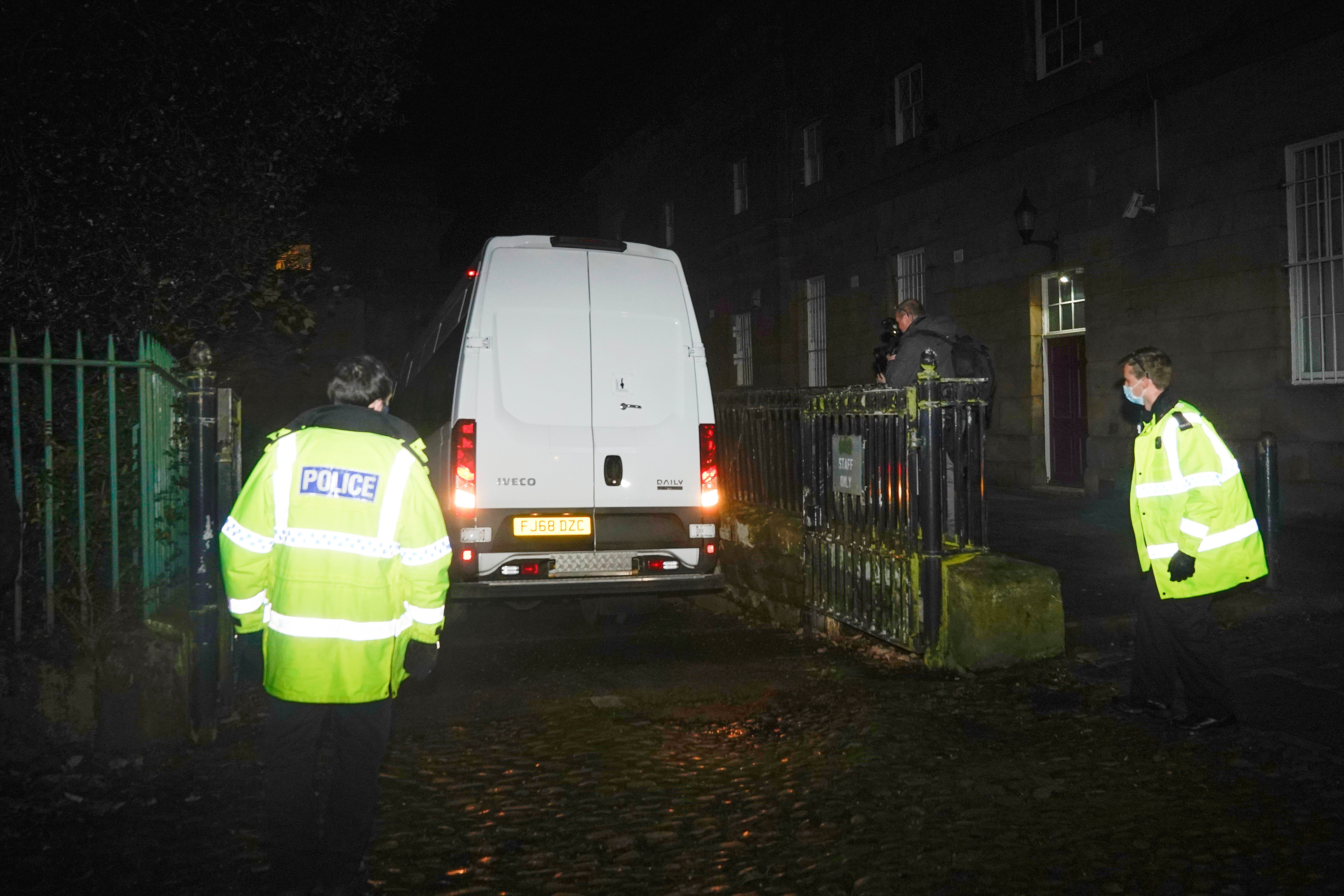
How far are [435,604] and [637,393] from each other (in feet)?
12.6

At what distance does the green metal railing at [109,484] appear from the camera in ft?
16.5

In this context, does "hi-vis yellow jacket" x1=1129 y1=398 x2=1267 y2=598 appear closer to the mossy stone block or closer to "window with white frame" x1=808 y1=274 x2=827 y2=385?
the mossy stone block

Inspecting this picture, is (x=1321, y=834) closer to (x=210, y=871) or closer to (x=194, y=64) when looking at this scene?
(x=210, y=871)

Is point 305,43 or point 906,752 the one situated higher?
point 305,43

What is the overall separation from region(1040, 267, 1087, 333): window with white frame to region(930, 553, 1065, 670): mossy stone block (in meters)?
8.97

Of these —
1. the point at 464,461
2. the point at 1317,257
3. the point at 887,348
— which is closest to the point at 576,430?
the point at 464,461

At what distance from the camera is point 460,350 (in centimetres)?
702

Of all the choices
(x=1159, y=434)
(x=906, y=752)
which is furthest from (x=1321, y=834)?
(x=1159, y=434)

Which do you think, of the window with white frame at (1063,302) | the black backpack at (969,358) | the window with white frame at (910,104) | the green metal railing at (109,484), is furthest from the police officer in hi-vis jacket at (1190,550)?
the window with white frame at (910,104)

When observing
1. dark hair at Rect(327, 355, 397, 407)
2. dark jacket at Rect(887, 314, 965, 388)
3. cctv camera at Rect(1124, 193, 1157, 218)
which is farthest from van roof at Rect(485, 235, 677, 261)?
cctv camera at Rect(1124, 193, 1157, 218)

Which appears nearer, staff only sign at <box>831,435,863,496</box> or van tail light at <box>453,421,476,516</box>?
van tail light at <box>453,421,476,516</box>

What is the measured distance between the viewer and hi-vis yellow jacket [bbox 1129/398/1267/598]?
504 centimetres

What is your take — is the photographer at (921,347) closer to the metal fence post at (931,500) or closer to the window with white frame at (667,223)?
the metal fence post at (931,500)

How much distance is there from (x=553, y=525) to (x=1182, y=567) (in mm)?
3684
